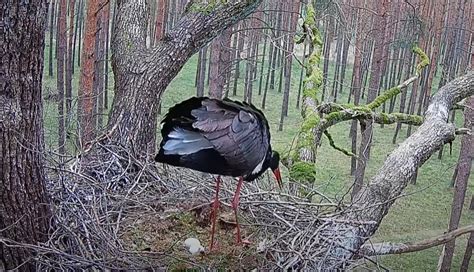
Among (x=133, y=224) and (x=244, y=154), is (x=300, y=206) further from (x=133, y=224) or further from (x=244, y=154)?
(x=133, y=224)

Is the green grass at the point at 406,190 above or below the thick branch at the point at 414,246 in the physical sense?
below

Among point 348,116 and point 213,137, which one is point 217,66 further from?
point 213,137

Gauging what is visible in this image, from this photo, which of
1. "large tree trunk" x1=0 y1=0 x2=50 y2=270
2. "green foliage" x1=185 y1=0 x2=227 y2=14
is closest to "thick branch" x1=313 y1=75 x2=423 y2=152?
"green foliage" x1=185 y1=0 x2=227 y2=14

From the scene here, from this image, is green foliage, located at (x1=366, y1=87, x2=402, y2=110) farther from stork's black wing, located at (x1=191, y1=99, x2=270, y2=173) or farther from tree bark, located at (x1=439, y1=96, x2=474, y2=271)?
tree bark, located at (x1=439, y1=96, x2=474, y2=271)

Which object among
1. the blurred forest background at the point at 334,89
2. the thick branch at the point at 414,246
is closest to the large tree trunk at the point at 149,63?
the blurred forest background at the point at 334,89

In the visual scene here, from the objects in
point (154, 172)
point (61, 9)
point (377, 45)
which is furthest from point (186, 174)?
point (377, 45)

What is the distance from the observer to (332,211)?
3.02 metres

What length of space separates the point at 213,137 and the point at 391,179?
4.19 feet

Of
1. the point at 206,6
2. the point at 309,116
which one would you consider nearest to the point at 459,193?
the point at 309,116

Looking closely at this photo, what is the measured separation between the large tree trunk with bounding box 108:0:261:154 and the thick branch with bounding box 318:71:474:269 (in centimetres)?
129

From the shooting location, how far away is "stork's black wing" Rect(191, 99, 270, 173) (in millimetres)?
2661

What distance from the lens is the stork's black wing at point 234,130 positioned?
266 centimetres

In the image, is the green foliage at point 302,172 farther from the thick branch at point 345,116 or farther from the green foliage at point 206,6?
the green foliage at point 206,6

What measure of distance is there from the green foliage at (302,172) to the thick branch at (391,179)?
1.42 ft
